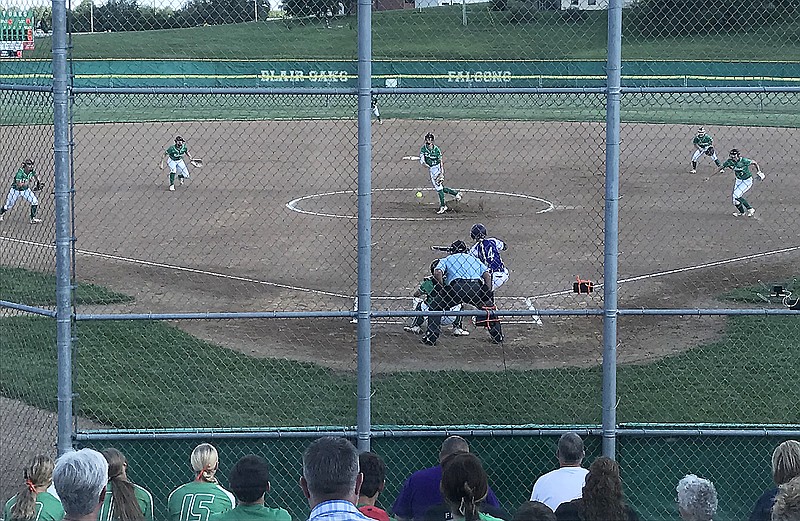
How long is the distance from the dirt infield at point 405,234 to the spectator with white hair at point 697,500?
6165mm

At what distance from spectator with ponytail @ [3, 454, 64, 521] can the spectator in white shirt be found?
269 centimetres

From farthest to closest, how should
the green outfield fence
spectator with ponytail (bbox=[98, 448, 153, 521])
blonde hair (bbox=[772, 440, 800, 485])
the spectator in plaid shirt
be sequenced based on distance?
the green outfield fence
blonde hair (bbox=[772, 440, 800, 485])
spectator with ponytail (bbox=[98, 448, 153, 521])
the spectator in plaid shirt

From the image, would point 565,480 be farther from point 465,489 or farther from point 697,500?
point 465,489

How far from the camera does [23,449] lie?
8.62m

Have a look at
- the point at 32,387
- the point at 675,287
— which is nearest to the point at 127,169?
the point at 675,287

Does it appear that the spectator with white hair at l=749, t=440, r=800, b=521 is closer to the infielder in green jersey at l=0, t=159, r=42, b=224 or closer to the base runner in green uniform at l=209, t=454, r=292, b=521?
the base runner in green uniform at l=209, t=454, r=292, b=521

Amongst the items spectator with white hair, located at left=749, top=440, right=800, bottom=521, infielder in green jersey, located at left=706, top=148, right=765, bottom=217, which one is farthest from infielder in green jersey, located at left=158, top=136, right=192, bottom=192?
spectator with white hair, located at left=749, top=440, right=800, bottom=521

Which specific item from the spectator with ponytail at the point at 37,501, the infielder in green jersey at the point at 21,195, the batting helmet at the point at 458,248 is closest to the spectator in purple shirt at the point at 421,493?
the spectator with ponytail at the point at 37,501

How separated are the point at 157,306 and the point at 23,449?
17.5 feet

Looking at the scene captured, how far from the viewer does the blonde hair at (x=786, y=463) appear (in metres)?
5.38

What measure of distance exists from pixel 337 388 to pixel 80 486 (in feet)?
20.7

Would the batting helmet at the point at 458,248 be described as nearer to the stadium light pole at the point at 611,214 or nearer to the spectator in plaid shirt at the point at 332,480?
the stadium light pole at the point at 611,214

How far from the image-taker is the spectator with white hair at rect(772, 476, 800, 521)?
4.41 metres

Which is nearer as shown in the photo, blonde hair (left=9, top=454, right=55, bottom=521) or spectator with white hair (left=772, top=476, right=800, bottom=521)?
spectator with white hair (left=772, top=476, right=800, bottom=521)
